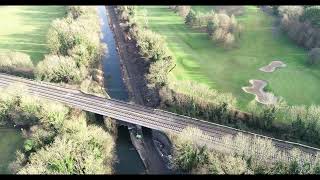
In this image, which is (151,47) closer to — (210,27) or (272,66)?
(210,27)

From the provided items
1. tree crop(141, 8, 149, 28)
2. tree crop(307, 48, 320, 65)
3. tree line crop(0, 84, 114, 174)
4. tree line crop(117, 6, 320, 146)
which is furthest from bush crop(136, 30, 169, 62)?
tree crop(307, 48, 320, 65)

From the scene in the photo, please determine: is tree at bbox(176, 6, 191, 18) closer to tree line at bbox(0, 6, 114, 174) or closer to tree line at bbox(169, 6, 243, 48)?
tree line at bbox(169, 6, 243, 48)

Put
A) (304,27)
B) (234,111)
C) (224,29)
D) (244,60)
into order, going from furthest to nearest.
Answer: (224,29) → (304,27) → (244,60) → (234,111)

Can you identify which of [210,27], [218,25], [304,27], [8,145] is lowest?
[8,145]

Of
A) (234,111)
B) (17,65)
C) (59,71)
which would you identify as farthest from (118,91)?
(234,111)

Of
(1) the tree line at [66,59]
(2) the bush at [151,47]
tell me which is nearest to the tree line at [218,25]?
(2) the bush at [151,47]

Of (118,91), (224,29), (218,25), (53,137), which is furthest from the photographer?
(218,25)
